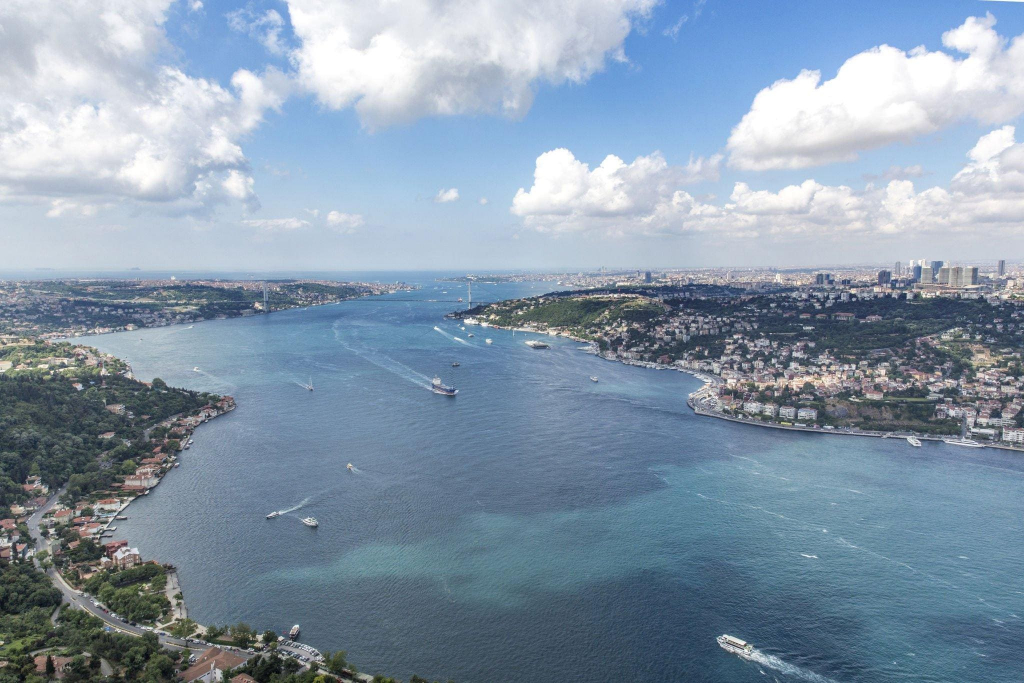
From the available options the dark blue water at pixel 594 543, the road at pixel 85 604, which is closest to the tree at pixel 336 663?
the dark blue water at pixel 594 543

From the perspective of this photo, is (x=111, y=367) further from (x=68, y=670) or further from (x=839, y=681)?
(x=839, y=681)

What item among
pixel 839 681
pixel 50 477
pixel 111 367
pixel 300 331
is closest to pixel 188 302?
pixel 300 331

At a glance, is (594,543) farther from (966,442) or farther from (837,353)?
(837,353)

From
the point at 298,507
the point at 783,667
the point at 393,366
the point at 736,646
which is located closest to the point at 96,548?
the point at 298,507

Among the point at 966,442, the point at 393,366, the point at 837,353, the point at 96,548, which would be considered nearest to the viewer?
the point at 96,548

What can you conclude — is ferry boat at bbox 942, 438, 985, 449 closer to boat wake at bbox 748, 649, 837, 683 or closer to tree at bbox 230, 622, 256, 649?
boat wake at bbox 748, 649, 837, 683

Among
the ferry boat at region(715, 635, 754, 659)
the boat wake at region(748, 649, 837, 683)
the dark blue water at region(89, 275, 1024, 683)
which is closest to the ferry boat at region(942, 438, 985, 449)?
the dark blue water at region(89, 275, 1024, 683)

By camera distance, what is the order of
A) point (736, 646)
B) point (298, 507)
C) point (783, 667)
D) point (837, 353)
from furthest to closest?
1. point (837, 353)
2. point (298, 507)
3. point (736, 646)
4. point (783, 667)
